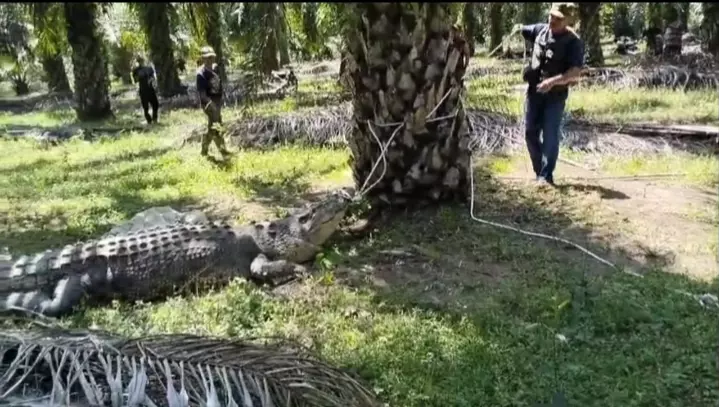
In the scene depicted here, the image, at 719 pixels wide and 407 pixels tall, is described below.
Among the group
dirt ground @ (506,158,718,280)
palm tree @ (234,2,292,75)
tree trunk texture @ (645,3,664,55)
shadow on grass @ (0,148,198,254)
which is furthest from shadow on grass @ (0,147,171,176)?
Result: tree trunk texture @ (645,3,664,55)

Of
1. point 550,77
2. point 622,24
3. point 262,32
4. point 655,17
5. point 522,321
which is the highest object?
point 262,32

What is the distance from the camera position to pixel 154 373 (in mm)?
2658

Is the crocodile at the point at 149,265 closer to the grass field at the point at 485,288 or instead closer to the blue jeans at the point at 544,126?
the grass field at the point at 485,288

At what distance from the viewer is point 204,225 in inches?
208

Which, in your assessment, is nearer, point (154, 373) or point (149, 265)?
point (154, 373)

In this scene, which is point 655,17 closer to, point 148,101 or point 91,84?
point 148,101

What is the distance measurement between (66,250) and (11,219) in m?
2.38

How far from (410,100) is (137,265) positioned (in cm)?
242

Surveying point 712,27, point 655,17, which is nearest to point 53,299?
point 712,27

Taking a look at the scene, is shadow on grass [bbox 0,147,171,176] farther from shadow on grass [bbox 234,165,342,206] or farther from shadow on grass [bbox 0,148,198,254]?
shadow on grass [bbox 234,165,342,206]

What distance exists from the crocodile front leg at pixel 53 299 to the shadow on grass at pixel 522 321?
5.42ft

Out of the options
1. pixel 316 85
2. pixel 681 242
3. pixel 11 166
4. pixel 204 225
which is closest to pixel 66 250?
pixel 204 225

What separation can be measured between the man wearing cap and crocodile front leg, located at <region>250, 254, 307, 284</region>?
2.53 meters

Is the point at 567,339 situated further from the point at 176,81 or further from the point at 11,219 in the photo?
the point at 176,81
